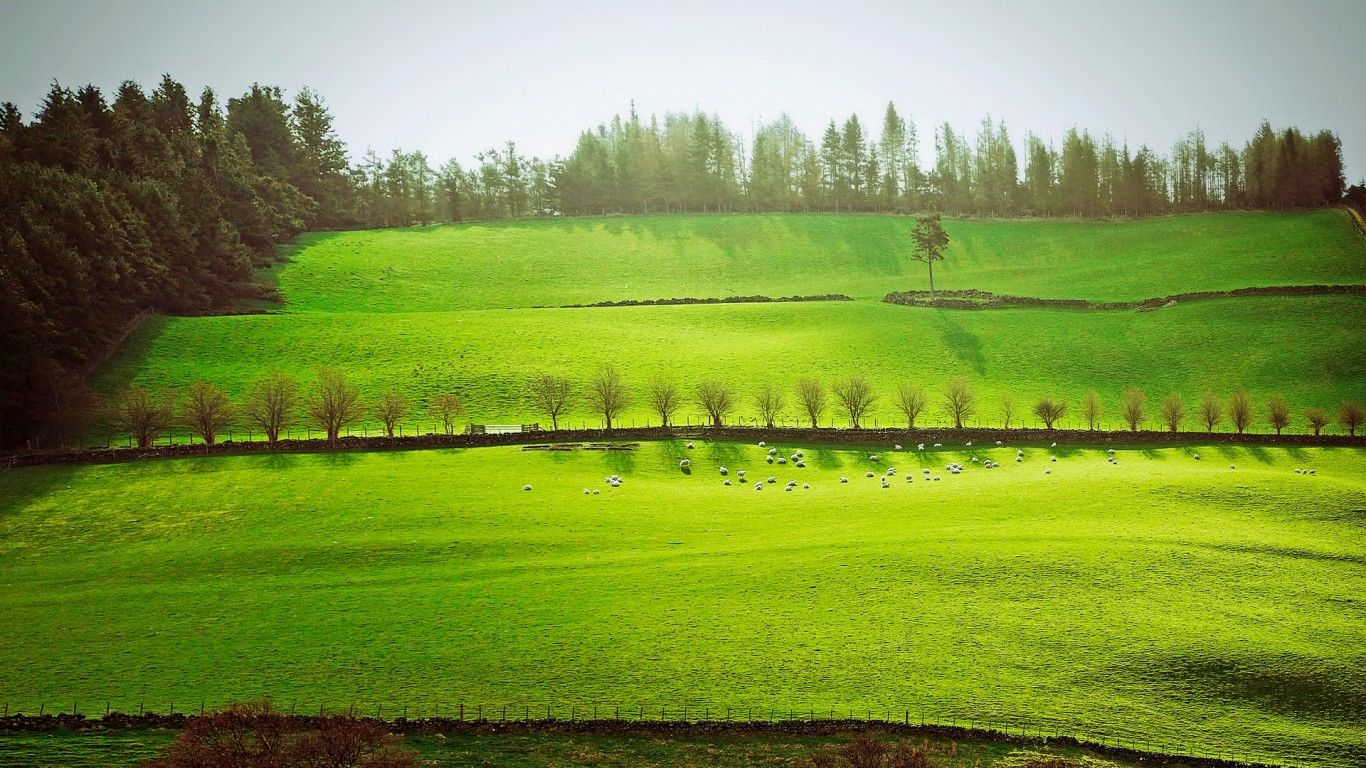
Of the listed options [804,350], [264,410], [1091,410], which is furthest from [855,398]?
[264,410]

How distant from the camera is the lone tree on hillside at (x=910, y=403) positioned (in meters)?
77.1

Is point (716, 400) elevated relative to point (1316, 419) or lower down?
elevated

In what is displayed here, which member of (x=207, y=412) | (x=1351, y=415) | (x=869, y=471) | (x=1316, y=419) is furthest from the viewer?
(x=1351, y=415)

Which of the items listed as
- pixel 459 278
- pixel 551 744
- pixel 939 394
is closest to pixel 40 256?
pixel 459 278

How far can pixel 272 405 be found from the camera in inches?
2756

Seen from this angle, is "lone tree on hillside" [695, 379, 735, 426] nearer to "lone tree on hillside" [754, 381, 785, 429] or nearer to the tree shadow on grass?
"lone tree on hillside" [754, 381, 785, 429]

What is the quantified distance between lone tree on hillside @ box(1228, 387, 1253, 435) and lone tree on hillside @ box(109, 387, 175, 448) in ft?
283

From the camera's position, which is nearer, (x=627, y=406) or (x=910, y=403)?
(x=910, y=403)

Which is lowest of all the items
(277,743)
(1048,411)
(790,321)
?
(277,743)

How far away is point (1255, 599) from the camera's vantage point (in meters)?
41.6

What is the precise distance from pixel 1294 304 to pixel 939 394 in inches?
1905

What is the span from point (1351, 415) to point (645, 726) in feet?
226

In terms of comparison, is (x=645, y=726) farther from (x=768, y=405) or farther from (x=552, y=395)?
(x=552, y=395)

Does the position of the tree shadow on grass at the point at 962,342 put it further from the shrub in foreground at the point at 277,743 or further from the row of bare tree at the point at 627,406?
the shrub in foreground at the point at 277,743
